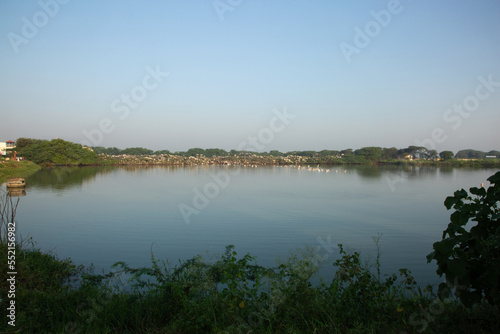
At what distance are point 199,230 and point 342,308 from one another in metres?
7.00

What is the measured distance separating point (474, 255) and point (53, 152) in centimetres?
5401

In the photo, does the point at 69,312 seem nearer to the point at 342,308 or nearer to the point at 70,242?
the point at 342,308

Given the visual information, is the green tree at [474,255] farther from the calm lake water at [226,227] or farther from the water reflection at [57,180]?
the water reflection at [57,180]

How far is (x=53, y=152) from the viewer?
47.7m

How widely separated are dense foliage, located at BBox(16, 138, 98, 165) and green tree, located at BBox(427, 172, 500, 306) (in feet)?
174

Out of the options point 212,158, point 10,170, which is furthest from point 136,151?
point 10,170

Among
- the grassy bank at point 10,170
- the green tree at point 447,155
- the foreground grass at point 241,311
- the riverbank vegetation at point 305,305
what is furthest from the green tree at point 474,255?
the green tree at point 447,155

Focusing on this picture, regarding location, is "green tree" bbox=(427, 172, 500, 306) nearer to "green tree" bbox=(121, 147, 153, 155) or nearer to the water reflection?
the water reflection

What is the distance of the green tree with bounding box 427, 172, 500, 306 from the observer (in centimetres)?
234

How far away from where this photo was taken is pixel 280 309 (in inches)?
120

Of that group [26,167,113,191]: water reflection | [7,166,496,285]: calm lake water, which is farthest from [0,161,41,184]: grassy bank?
[7,166,496,285]: calm lake water

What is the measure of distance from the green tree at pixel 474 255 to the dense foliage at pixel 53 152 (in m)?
53.0

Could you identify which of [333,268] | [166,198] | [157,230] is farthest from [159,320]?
[166,198]

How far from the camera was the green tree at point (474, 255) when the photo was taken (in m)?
2.34
